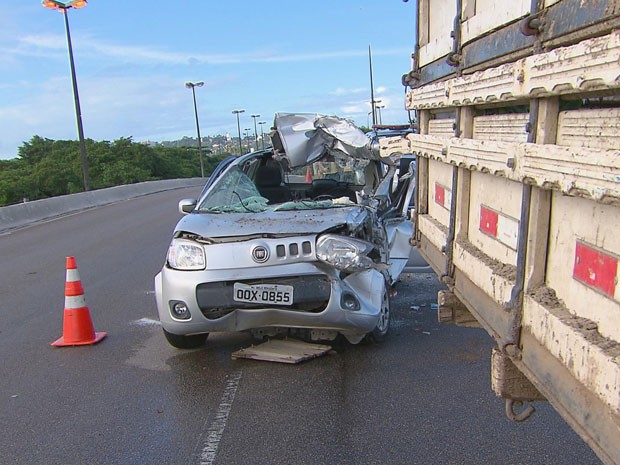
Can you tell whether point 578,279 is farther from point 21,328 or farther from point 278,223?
point 21,328

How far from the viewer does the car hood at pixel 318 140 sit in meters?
6.50

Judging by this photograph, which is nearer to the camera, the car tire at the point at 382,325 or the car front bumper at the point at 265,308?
the car front bumper at the point at 265,308

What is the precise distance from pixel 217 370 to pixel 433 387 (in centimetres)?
179

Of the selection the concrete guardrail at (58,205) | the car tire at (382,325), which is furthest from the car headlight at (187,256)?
the concrete guardrail at (58,205)

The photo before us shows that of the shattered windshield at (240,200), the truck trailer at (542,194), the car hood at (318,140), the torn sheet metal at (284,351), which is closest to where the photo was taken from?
the truck trailer at (542,194)

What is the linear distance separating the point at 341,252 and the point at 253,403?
4.49ft

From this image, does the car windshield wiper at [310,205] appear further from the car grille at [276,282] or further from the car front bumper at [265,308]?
the car grille at [276,282]

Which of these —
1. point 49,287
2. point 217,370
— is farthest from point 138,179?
point 217,370

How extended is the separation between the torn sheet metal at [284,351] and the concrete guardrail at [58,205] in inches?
518

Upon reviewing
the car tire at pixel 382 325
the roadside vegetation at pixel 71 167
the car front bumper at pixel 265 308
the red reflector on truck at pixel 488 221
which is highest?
the red reflector on truck at pixel 488 221

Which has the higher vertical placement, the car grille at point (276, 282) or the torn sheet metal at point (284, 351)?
the car grille at point (276, 282)

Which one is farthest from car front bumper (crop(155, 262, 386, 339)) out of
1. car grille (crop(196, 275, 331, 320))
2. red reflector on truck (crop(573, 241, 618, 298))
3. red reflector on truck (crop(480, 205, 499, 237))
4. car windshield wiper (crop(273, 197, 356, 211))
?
red reflector on truck (crop(573, 241, 618, 298))

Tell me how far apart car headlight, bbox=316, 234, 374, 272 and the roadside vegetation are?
1905 inches

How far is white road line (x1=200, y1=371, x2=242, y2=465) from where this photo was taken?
3568mm
